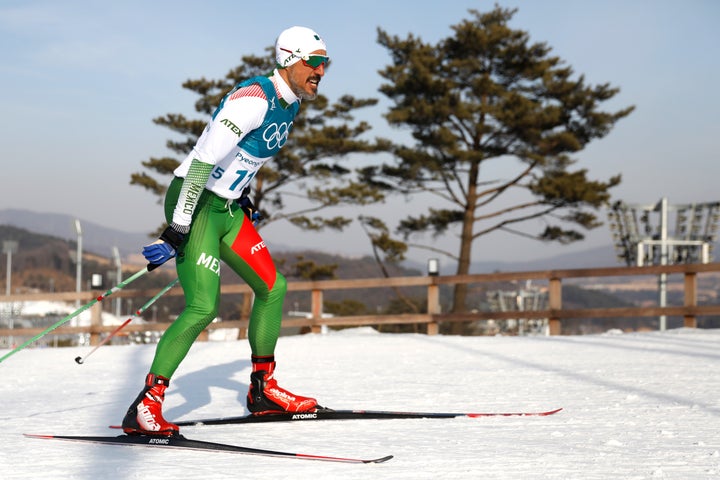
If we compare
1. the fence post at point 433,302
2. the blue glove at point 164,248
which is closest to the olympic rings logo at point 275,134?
the blue glove at point 164,248

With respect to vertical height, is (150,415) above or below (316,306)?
below

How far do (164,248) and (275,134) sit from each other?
2.74ft

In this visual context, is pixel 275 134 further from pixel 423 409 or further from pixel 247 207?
pixel 423 409

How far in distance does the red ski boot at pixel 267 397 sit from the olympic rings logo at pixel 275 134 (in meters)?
1.19

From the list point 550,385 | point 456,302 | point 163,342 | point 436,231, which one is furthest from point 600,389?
point 436,231

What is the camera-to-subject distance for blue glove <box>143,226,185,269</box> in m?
3.97

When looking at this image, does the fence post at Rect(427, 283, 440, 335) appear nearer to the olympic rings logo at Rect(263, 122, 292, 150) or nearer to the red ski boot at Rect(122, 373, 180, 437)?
the olympic rings logo at Rect(263, 122, 292, 150)

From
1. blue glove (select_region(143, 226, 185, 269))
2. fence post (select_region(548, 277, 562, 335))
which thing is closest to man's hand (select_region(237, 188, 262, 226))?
blue glove (select_region(143, 226, 185, 269))

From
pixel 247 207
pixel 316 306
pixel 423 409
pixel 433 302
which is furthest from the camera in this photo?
pixel 316 306

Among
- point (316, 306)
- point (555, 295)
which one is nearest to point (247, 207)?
point (555, 295)

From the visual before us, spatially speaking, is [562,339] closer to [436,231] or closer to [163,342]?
[163,342]

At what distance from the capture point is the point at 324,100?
3036 centimetres

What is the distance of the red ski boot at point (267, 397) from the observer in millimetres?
4723

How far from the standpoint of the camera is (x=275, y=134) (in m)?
4.37
